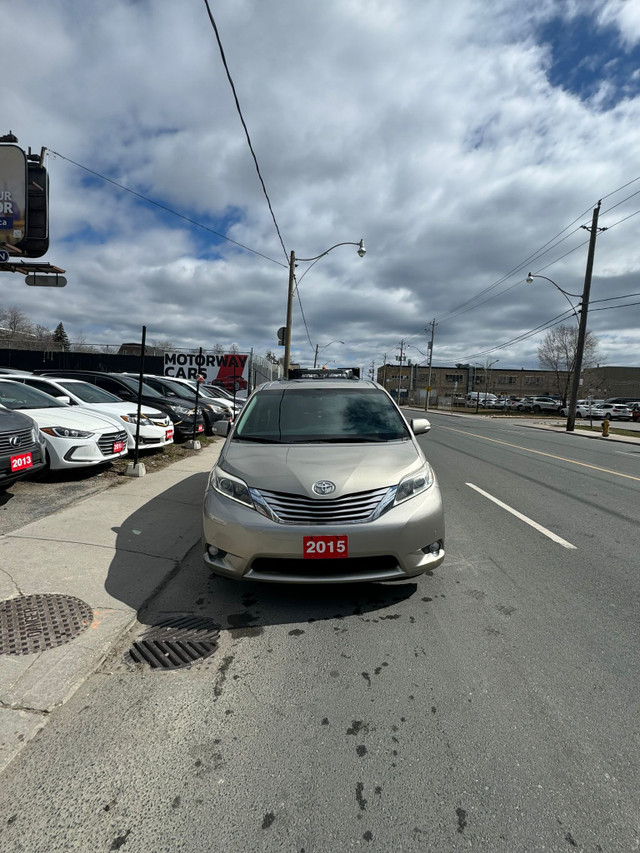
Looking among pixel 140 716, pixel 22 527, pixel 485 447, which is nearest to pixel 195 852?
pixel 140 716

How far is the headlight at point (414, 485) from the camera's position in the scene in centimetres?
319

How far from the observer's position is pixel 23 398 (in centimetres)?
684

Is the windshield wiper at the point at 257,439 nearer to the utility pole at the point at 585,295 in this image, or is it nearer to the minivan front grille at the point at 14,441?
the minivan front grille at the point at 14,441

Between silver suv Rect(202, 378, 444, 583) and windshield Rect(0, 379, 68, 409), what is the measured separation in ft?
15.6

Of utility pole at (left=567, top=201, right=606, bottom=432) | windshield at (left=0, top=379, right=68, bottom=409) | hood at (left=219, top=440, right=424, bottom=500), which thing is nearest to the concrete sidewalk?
hood at (left=219, top=440, right=424, bottom=500)

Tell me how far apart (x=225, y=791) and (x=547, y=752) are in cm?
144

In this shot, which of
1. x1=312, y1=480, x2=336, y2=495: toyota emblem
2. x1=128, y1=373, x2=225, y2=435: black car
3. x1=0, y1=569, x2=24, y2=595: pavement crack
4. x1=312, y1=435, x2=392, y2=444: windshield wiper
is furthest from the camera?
x1=128, y1=373, x2=225, y2=435: black car

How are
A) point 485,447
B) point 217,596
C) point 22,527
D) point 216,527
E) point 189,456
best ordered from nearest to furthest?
1. point 216,527
2. point 217,596
3. point 22,527
4. point 189,456
5. point 485,447

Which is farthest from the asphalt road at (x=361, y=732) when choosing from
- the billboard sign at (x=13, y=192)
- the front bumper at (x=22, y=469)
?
the billboard sign at (x=13, y=192)

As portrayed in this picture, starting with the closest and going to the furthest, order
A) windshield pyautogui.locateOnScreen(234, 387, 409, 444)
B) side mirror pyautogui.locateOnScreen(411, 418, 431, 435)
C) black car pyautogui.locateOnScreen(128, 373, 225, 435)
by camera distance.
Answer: windshield pyautogui.locateOnScreen(234, 387, 409, 444) → side mirror pyautogui.locateOnScreen(411, 418, 431, 435) → black car pyautogui.locateOnScreen(128, 373, 225, 435)

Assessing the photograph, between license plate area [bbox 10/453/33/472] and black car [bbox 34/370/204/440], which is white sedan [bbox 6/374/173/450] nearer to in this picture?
black car [bbox 34/370/204/440]

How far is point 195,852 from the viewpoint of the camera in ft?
5.02

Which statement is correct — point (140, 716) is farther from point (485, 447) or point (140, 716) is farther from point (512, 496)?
point (485, 447)

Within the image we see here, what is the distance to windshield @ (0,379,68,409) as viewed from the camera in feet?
21.8
